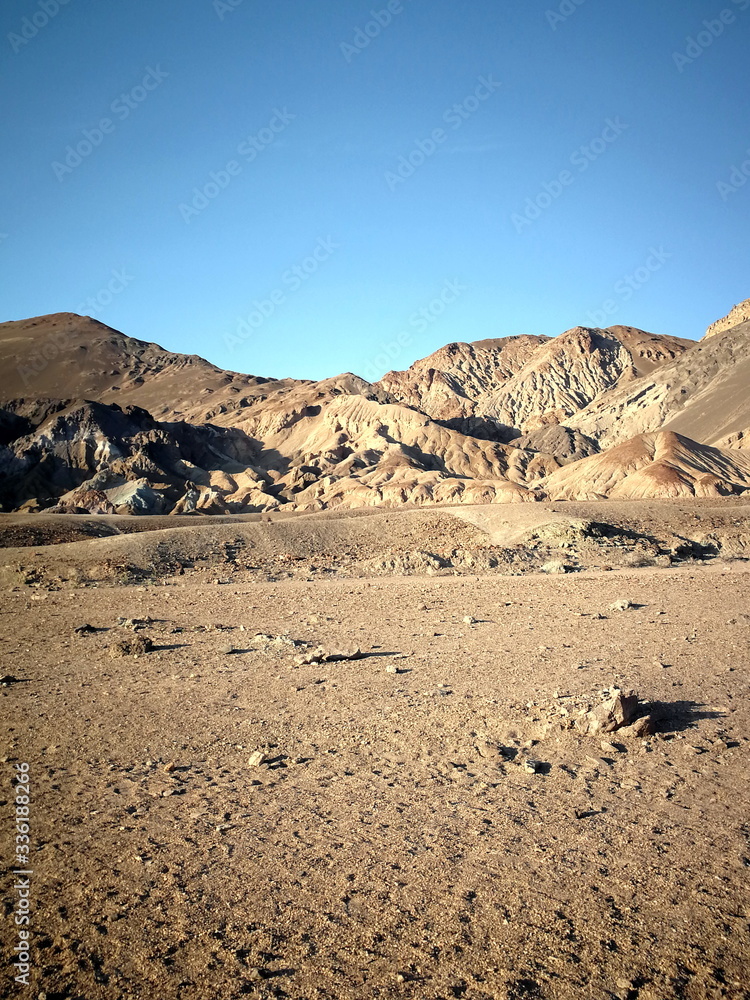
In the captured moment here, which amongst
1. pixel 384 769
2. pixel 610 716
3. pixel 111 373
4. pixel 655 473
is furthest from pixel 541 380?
pixel 384 769

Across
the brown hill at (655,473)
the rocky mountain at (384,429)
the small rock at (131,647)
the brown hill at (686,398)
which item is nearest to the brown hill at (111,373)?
the rocky mountain at (384,429)

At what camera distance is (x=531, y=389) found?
12294cm

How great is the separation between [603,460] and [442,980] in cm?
6567

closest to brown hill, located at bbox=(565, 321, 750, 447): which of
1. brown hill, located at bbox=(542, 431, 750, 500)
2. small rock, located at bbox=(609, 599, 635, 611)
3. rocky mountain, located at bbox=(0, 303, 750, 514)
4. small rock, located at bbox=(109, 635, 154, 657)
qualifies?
rocky mountain, located at bbox=(0, 303, 750, 514)

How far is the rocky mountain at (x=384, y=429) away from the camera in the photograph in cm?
5834

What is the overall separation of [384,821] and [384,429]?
8087 centimetres

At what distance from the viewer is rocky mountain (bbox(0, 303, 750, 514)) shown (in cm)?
5834

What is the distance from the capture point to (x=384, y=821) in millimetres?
5121

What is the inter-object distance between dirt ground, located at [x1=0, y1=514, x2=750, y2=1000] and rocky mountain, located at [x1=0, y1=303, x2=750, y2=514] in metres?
43.4

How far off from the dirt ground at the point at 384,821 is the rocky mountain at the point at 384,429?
4344cm

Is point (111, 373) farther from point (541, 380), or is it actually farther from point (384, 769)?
point (384, 769)

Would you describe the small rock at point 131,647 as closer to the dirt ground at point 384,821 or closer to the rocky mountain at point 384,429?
the dirt ground at point 384,821

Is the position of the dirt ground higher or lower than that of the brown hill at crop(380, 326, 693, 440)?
lower

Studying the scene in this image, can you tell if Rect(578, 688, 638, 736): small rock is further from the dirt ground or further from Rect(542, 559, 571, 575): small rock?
Rect(542, 559, 571, 575): small rock
